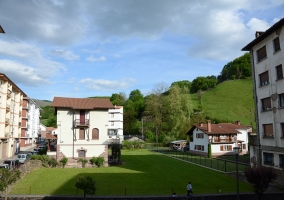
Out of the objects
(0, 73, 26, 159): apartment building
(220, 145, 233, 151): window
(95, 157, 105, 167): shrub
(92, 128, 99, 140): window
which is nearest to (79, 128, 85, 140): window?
(92, 128, 99, 140): window

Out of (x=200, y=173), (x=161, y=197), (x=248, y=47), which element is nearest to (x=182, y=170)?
(x=200, y=173)

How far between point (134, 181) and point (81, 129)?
15.1 meters

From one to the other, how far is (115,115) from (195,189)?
64957mm

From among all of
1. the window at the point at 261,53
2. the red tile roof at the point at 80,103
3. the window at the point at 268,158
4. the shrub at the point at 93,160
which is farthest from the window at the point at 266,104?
the shrub at the point at 93,160

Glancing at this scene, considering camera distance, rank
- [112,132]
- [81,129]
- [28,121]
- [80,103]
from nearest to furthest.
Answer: [81,129] < [80,103] < [28,121] < [112,132]

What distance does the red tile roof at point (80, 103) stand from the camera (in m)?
40.0

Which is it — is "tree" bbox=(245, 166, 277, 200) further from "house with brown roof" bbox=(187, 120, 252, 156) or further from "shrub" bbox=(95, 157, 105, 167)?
"house with brown roof" bbox=(187, 120, 252, 156)

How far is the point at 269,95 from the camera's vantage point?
1128 inches

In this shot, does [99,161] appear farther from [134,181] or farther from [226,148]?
[226,148]

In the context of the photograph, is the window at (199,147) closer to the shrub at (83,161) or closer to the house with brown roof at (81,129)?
the house with brown roof at (81,129)

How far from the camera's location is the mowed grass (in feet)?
79.6

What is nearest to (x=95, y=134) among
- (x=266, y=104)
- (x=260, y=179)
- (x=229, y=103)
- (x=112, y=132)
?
(x=266, y=104)

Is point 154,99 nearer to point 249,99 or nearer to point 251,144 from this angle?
point 249,99

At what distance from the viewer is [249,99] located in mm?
101188
